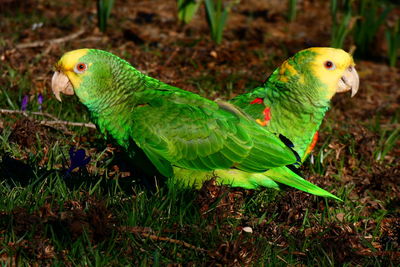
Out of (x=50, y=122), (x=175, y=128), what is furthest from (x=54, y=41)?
(x=175, y=128)

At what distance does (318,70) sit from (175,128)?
110 cm

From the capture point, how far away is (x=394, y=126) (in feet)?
17.3

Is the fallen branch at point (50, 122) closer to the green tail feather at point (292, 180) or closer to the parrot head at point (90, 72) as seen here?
the parrot head at point (90, 72)

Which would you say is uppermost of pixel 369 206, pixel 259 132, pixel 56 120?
pixel 259 132

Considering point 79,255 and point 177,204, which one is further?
point 177,204

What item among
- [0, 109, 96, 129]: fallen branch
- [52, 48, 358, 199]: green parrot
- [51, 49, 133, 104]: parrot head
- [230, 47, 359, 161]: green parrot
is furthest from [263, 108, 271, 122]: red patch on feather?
[0, 109, 96, 129]: fallen branch

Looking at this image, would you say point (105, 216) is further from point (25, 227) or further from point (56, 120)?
point (56, 120)

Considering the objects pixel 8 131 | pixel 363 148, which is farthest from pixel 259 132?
pixel 8 131

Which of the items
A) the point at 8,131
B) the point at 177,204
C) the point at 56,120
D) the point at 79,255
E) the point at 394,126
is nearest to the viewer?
the point at 79,255

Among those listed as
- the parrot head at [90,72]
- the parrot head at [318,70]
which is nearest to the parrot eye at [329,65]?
the parrot head at [318,70]

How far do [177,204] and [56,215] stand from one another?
71 cm

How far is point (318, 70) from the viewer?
388 centimetres

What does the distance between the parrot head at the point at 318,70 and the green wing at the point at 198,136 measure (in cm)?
53

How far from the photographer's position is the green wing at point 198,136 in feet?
11.1
